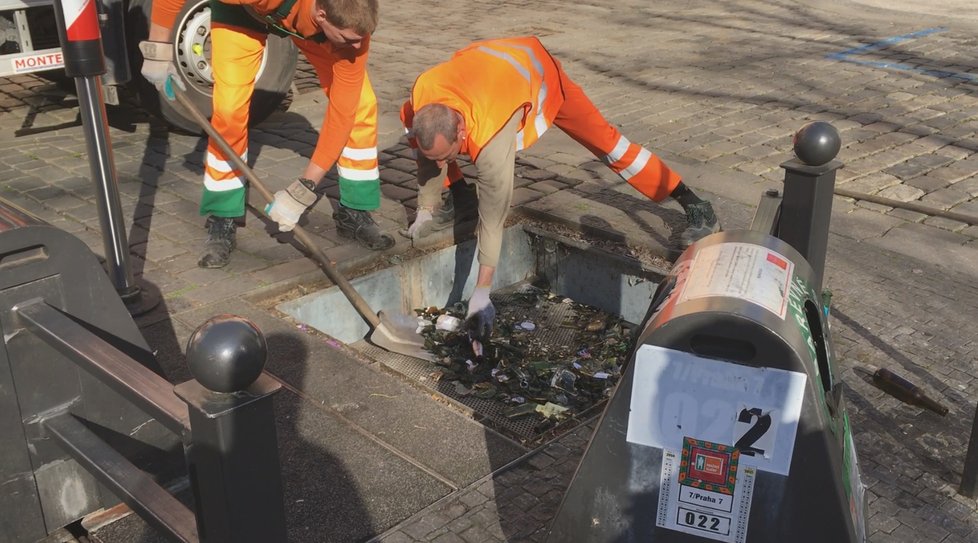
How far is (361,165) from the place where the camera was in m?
5.33

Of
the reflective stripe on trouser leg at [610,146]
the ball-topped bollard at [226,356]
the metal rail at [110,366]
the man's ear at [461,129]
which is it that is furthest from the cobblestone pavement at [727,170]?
the ball-topped bollard at [226,356]

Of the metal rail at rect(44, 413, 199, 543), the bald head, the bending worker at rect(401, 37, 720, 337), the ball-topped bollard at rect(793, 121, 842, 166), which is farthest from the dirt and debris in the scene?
the metal rail at rect(44, 413, 199, 543)


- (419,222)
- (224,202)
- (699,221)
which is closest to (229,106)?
(224,202)

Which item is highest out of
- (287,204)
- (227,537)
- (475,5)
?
(227,537)

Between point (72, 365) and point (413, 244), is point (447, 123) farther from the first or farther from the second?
point (72, 365)

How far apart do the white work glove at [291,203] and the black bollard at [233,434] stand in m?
2.70

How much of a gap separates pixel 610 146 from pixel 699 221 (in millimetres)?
645

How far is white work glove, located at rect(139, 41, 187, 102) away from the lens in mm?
4723

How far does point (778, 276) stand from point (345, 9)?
101 inches

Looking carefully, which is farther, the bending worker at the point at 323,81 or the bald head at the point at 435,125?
the bending worker at the point at 323,81

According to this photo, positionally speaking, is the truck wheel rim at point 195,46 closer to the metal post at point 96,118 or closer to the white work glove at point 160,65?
the white work glove at point 160,65

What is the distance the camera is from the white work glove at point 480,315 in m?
4.48

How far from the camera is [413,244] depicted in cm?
529

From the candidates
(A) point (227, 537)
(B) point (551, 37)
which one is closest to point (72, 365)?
(A) point (227, 537)
